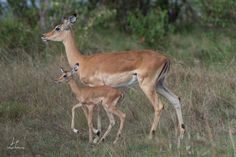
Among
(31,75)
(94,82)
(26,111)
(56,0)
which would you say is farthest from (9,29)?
(94,82)

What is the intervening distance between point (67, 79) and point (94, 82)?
340 millimetres

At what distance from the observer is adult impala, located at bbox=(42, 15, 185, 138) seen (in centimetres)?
830

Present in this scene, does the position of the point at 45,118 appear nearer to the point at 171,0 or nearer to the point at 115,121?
the point at 115,121

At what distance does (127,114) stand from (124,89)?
1.13 metres

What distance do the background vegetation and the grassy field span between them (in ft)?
0.04

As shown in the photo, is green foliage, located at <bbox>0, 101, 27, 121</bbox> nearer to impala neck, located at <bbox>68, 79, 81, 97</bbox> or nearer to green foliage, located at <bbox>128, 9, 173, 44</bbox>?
impala neck, located at <bbox>68, 79, 81, 97</bbox>

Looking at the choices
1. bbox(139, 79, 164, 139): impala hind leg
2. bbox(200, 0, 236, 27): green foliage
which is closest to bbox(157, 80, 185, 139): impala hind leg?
bbox(139, 79, 164, 139): impala hind leg

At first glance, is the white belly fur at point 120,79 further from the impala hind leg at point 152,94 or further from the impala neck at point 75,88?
the impala neck at point 75,88

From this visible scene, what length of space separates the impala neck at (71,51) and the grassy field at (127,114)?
0.70 metres

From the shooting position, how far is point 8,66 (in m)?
11.4

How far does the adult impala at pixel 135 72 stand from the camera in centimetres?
830

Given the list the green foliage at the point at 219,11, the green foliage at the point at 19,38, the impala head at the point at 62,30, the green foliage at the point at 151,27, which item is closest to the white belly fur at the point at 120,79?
the impala head at the point at 62,30

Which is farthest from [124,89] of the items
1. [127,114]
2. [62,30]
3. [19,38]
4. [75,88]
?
[19,38]
